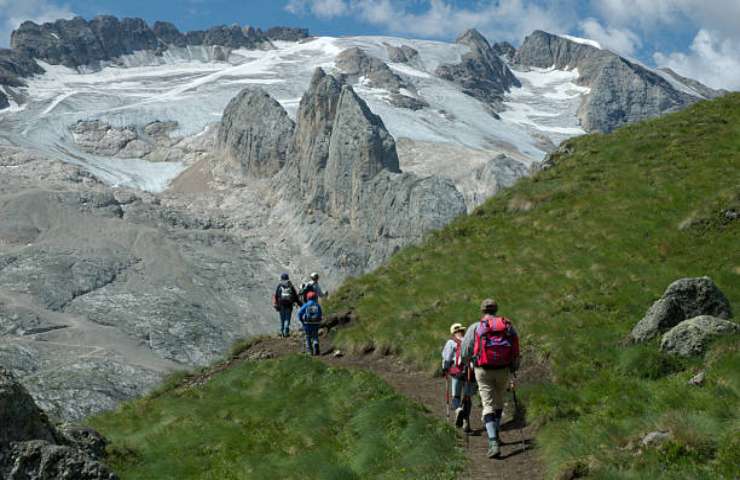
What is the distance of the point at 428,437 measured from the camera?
1395 cm

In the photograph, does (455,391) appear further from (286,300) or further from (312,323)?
(286,300)

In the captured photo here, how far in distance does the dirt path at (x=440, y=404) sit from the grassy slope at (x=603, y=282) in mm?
447

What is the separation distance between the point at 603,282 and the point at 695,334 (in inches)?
227

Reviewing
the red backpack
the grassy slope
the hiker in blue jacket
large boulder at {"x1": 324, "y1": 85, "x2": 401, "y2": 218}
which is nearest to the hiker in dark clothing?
the grassy slope

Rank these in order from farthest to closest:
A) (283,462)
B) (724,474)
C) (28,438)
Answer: (283,462) → (28,438) → (724,474)

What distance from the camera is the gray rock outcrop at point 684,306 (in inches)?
601

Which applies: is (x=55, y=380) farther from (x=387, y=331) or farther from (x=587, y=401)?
(x=587, y=401)

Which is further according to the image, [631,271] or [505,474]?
[631,271]

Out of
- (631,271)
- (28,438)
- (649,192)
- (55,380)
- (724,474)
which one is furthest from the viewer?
(55,380)

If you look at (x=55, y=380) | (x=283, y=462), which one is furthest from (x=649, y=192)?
(x=55, y=380)

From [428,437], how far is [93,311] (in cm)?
13644

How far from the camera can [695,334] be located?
14109 mm

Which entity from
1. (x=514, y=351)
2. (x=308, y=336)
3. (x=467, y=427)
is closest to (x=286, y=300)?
(x=308, y=336)

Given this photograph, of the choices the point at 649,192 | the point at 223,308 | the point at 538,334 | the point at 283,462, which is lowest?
the point at 223,308
